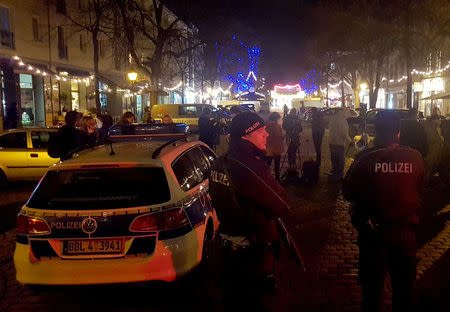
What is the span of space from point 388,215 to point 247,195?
44.2 inches

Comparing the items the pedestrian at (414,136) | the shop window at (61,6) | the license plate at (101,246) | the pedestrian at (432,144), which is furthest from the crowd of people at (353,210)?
the shop window at (61,6)

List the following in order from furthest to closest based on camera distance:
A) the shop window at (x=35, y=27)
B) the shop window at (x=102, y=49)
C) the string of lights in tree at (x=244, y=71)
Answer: the string of lights in tree at (x=244, y=71)
the shop window at (x=102, y=49)
the shop window at (x=35, y=27)

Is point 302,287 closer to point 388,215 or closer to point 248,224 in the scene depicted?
point 388,215

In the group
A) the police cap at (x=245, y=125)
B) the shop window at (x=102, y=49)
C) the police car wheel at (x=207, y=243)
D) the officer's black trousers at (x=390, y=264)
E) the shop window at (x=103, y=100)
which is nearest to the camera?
the police cap at (x=245, y=125)

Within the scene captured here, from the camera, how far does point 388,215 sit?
135 inches

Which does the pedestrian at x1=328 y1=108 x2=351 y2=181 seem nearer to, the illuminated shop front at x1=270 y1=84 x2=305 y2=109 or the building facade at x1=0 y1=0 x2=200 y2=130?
the building facade at x1=0 y1=0 x2=200 y2=130

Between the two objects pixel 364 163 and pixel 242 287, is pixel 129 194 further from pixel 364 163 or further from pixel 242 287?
pixel 364 163

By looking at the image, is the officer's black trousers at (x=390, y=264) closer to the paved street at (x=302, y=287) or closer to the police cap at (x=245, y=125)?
the paved street at (x=302, y=287)

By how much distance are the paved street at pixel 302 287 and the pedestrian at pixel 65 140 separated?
1.47 metres

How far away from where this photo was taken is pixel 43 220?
439 cm

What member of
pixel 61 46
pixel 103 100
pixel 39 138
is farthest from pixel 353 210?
pixel 103 100

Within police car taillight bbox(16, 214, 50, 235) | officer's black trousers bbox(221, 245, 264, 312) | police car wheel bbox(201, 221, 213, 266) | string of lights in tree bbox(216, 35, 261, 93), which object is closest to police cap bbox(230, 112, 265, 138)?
officer's black trousers bbox(221, 245, 264, 312)

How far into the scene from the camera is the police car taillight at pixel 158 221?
4.35m

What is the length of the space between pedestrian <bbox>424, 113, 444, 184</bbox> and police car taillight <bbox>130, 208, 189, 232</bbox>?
6.80 metres
